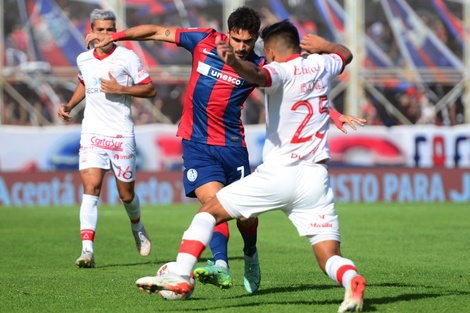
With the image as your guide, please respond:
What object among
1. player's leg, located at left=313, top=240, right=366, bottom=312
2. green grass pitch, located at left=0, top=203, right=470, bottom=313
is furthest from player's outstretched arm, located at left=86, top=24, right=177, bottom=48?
player's leg, located at left=313, top=240, right=366, bottom=312

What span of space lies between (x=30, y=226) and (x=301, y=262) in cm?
687

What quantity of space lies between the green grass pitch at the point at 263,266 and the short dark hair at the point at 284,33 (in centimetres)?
185

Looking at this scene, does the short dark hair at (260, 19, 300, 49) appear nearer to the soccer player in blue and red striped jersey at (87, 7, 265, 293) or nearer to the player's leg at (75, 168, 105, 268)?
the soccer player in blue and red striped jersey at (87, 7, 265, 293)

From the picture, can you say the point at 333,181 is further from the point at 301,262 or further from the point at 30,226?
the point at 301,262

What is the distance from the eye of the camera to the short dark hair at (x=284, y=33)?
7.31 m

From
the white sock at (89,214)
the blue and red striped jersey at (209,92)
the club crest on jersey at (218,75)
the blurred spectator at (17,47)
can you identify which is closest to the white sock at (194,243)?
the blue and red striped jersey at (209,92)

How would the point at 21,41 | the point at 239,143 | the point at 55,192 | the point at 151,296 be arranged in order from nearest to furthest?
1. the point at 151,296
2. the point at 239,143
3. the point at 55,192
4. the point at 21,41

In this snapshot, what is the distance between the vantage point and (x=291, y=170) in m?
7.30

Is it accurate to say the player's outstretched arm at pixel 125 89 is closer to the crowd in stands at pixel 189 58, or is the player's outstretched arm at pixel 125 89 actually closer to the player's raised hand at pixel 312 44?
the player's raised hand at pixel 312 44

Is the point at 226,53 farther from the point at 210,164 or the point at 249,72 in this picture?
the point at 210,164

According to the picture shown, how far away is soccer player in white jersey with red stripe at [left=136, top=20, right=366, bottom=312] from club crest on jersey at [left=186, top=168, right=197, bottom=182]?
136 centimetres

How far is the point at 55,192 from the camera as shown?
2286 centimetres

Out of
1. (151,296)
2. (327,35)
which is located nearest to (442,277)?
(151,296)

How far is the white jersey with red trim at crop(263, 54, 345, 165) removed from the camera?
7309mm
